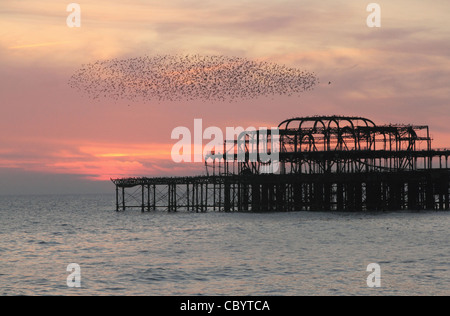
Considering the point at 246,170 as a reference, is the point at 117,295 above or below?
below

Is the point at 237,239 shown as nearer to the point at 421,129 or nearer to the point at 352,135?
the point at 352,135

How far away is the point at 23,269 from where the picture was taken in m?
44.4

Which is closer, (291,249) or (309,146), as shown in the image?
(291,249)

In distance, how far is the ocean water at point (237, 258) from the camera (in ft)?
118

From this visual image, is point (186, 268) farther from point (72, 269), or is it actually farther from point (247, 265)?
point (72, 269)

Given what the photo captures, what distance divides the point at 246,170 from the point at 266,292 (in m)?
73.7

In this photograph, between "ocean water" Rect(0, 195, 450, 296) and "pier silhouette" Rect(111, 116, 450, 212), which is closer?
"ocean water" Rect(0, 195, 450, 296)

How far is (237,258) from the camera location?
156ft

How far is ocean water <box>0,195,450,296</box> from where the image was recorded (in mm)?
36094

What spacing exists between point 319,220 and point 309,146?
76.6 ft

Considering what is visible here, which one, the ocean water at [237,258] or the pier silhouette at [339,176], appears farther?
the pier silhouette at [339,176]
